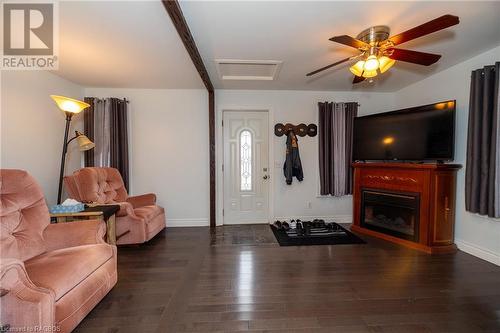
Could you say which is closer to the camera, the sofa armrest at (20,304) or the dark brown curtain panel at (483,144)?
the sofa armrest at (20,304)

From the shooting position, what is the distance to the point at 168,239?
3.44 m

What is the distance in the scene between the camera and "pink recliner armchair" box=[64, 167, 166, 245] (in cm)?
294

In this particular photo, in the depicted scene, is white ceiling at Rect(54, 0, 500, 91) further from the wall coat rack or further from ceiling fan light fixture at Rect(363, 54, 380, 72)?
the wall coat rack

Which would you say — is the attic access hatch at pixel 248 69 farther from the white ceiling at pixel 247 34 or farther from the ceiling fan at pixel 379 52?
the ceiling fan at pixel 379 52

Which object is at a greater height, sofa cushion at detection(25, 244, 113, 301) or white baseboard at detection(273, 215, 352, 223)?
sofa cushion at detection(25, 244, 113, 301)

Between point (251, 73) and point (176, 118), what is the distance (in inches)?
59.1

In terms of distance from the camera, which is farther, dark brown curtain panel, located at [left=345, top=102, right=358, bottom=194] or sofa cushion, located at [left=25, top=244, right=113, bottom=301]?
dark brown curtain panel, located at [left=345, top=102, right=358, bottom=194]

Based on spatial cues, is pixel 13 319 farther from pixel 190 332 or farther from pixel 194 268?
pixel 194 268

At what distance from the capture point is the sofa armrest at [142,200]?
11.9 ft

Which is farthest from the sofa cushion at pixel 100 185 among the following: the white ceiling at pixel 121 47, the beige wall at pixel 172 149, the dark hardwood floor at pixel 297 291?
the white ceiling at pixel 121 47

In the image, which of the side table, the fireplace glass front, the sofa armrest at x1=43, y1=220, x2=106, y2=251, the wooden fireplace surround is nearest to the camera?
the sofa armrest at x1=43, y1=220, x2=106, y2=251

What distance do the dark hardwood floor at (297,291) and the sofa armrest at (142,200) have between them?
756 millimetres

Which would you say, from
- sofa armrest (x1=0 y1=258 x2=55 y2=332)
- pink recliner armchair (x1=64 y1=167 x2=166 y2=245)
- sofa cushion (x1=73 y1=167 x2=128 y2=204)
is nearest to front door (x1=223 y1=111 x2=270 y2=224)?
pink recliner armchair (x1=64 y1=167 x2=166 y2=245)

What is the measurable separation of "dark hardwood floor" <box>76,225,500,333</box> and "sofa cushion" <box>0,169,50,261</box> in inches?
27.8
